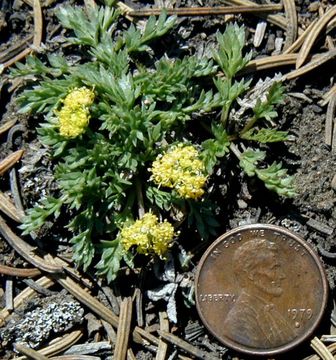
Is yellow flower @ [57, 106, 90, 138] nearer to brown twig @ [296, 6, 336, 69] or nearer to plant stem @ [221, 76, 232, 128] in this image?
plant stem @ [221, 76, 232, 128]

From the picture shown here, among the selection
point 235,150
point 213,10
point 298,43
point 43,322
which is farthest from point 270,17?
point 43,322

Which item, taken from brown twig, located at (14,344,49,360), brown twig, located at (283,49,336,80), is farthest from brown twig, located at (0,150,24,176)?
brown twig, located at (283,49,336,80)

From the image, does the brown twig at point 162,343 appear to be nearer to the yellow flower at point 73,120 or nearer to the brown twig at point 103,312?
the brown twig at point 103,312

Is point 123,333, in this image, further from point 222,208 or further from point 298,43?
point 298,43

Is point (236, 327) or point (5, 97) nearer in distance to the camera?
point (236, 327)

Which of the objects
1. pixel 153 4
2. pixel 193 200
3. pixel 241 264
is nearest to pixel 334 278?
pixel 241 264

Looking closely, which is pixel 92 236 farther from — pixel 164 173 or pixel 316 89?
pixel 316 89
